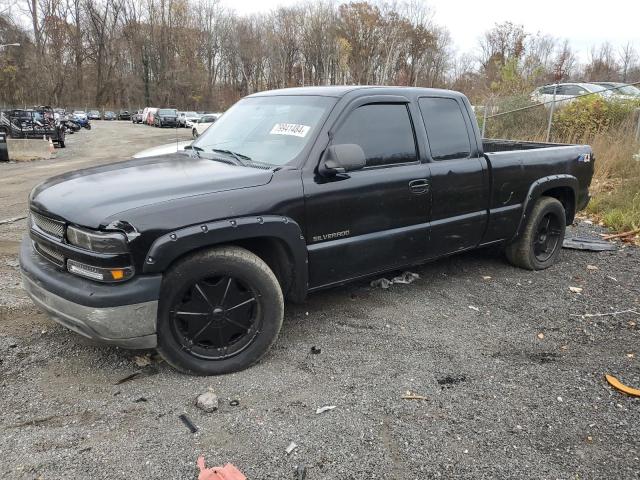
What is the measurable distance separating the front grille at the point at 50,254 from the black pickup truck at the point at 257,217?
18 mm

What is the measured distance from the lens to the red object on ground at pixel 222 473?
7.67 ft

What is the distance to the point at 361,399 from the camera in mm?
3059

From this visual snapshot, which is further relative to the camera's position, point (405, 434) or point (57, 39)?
point (57, 39)

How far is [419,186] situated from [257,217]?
5.11 ft

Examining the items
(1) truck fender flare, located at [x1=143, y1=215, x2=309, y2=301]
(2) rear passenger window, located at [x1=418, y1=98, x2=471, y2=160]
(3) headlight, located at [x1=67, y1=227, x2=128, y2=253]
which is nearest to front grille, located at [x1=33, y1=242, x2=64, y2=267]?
(3) headlight, located at [x1=67, y1=227, x2=128, y2=253]

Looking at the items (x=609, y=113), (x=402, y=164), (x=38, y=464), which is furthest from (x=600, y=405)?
(x=609, y=113)

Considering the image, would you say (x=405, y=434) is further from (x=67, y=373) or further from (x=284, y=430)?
(x=67, y=373)

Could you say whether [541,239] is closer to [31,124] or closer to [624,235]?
[624,235]

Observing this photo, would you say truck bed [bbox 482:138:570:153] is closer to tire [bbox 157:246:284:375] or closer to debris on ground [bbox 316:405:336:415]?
tire [bbox 157:246:284:375]

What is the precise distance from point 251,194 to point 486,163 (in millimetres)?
2516

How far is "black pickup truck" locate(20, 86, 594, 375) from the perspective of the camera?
9.47 ft

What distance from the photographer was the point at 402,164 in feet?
13.5

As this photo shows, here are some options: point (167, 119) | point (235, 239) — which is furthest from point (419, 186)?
point (167, 119)

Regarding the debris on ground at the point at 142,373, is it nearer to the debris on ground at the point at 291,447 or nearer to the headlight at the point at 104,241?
the headlight at the point at 104,241
